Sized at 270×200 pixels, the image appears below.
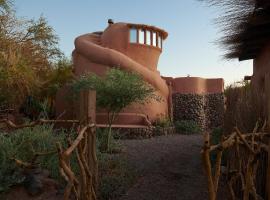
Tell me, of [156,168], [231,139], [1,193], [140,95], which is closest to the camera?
[231,139]

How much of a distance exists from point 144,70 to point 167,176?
10176mm

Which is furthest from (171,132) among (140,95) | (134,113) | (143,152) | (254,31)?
(254,31)

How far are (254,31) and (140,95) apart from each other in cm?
683

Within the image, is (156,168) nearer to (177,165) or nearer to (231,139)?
(177,165)

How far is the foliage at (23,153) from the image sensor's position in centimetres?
642

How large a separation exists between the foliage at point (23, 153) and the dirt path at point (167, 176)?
1.64 m

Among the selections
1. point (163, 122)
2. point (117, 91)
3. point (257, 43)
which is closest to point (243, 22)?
point (257, 43)

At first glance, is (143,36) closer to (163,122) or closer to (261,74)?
(163,122)

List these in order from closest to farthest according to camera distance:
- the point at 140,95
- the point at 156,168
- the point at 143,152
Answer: the point at 156,168 < the point at 143,152 < the point at 140,95

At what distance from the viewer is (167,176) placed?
6.86 meters

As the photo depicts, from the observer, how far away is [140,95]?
11.5 metres

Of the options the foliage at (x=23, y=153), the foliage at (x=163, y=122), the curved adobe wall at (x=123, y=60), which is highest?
the curved adobe wall at (x=123, y=60)

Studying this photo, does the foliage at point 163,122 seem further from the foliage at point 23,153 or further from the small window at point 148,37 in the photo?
the foliage at point 23,153

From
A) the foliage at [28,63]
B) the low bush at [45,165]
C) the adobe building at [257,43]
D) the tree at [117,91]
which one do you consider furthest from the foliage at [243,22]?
the foliage at [28,63]
